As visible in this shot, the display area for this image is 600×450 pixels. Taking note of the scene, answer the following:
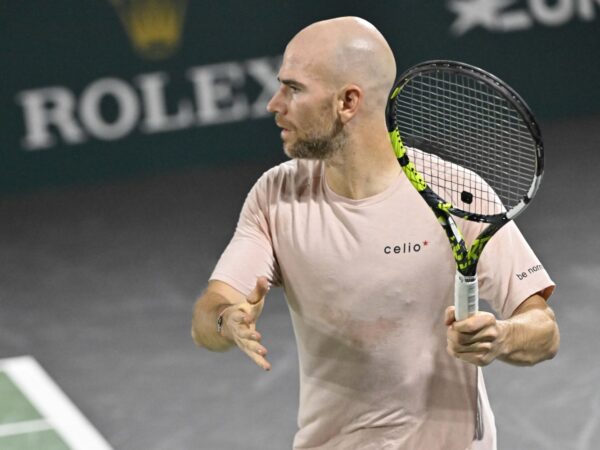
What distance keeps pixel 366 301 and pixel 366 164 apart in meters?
0.40

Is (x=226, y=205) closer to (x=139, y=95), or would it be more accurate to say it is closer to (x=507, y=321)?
(x=139, y=95)

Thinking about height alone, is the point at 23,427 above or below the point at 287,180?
below

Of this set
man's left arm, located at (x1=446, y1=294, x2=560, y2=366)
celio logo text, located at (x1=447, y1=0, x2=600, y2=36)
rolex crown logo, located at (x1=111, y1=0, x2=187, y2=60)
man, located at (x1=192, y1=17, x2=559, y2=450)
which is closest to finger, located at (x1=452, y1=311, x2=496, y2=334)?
man's left arm, located at (x1=446, y1=294, x2=560, y2=366)

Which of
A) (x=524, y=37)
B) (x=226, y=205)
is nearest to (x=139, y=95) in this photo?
(x=226, y=205)

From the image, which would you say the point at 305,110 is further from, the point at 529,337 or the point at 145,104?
the point at 145,104

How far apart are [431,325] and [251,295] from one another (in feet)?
2.06

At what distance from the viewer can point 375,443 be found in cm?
418

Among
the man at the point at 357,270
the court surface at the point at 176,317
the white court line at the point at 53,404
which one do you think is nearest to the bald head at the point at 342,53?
the man at the point at 357,270

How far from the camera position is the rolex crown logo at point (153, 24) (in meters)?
10.2

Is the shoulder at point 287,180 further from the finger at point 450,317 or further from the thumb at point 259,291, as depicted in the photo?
the finger at point 450,317

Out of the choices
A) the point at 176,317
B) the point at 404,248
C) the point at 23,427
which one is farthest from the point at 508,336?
the point at 176,317

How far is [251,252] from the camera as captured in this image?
13.7ft

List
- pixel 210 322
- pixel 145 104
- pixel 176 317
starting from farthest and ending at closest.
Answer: pixel 145 104, pixel 176 317, pixel 210 322

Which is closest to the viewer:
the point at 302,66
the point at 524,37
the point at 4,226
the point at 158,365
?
the point at 302,66
